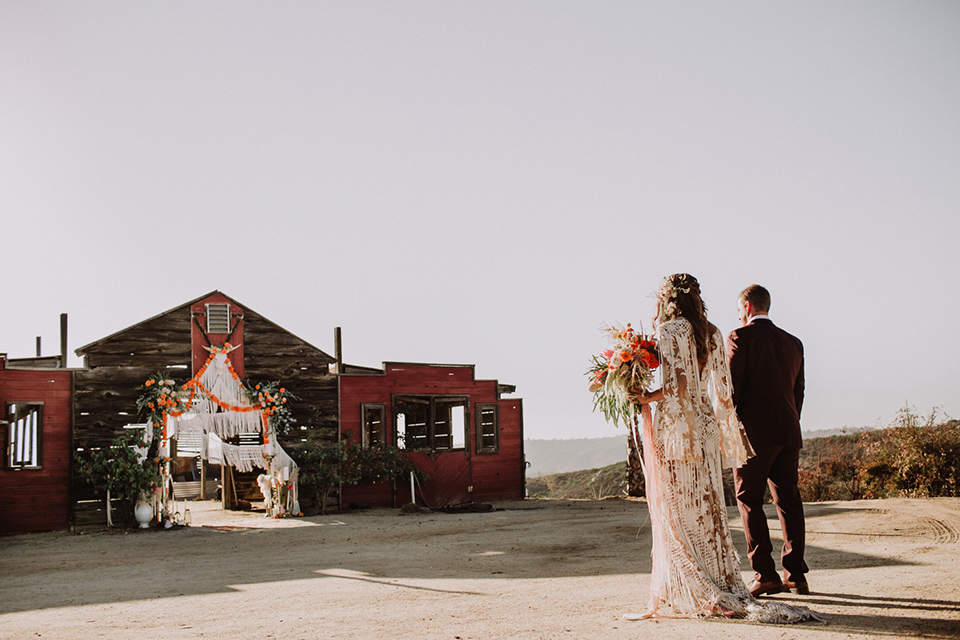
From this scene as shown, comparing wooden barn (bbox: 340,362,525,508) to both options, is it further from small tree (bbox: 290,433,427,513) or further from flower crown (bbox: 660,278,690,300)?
flower crown (bbox: 660,278,690,300)

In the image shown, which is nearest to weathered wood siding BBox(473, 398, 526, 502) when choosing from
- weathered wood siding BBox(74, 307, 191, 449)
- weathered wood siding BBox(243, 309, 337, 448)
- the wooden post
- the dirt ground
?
weathered wood siding BBox(243, 309, 337, 448)

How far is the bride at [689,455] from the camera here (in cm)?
445

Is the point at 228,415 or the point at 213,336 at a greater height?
the point at 213,336

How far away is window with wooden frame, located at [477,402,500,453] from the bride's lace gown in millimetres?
13874

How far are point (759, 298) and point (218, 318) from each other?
12211mm

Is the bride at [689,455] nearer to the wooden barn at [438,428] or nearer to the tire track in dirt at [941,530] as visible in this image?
the tire track in dirt at [941,530]

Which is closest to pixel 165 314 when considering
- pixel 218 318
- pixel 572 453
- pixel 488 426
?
pixel 218 318

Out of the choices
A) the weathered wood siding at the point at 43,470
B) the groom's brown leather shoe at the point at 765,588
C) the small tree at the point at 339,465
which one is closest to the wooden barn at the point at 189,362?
the weathered wood siding at the point at 43,470

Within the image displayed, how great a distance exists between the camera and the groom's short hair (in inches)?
199

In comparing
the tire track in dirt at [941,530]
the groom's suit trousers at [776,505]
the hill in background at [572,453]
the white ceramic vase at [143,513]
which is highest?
the groom's suit trousers at [776,505]

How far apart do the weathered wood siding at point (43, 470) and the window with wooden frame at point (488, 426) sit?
8818 mm

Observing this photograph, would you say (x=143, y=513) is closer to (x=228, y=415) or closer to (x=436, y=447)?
(x=228, y=415)

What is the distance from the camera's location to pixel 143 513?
13.3m

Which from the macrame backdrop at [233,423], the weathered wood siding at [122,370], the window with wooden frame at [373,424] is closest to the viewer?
the weathered wood siding at [122,370]
